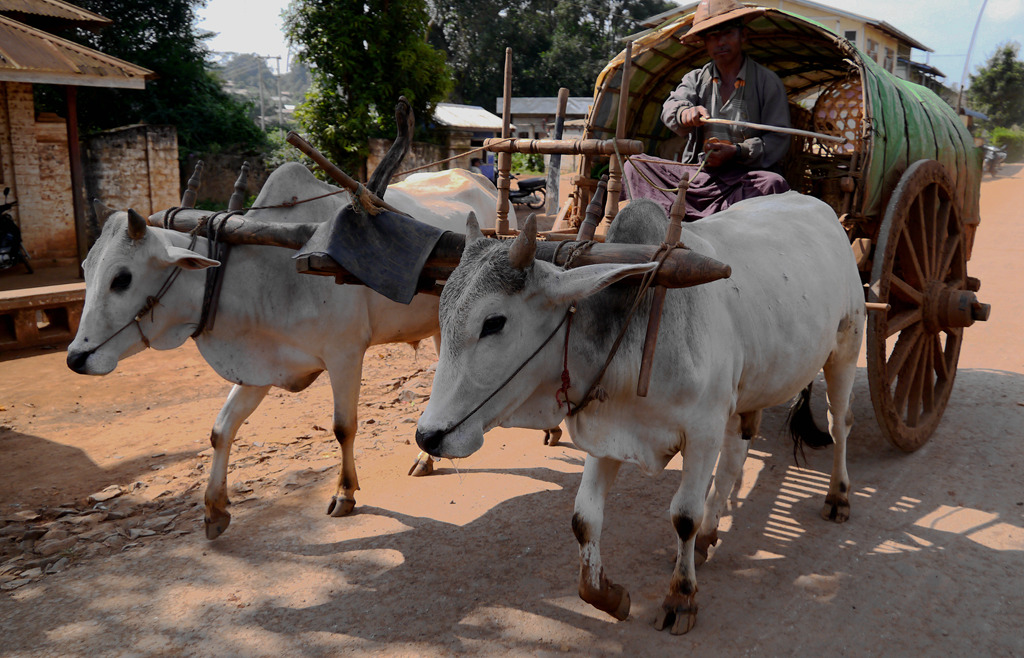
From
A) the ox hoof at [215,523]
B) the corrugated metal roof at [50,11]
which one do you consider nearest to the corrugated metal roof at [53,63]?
the corrugated metal roof at [50,11]

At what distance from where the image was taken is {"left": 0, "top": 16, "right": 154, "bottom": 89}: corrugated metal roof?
29.7 feet

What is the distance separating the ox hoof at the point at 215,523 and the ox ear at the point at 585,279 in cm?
235

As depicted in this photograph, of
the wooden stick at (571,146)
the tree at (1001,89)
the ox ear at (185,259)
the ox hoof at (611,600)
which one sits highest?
the tree at (1001,89)

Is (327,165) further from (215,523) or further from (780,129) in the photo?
(780,129)

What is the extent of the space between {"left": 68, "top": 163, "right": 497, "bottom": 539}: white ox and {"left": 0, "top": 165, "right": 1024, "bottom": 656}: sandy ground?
1.46 feet

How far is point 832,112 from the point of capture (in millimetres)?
4895

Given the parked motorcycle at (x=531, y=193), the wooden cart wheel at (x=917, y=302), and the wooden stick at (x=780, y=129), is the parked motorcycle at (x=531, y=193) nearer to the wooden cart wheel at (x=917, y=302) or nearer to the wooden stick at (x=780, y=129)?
the wooden cart wheel at (x=917, y=302)

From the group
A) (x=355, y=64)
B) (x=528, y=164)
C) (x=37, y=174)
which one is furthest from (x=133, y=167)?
(x=528, y=164)

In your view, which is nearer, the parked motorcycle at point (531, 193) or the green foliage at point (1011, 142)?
the parked motorcycle at point (531, 193)

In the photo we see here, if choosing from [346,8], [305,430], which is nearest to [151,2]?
[346,8]

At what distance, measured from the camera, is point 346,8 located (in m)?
13.0

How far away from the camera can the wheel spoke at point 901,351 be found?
4.30 m

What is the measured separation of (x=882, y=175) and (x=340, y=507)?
348 centimetres

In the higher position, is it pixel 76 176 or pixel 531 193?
pixel 76 176
